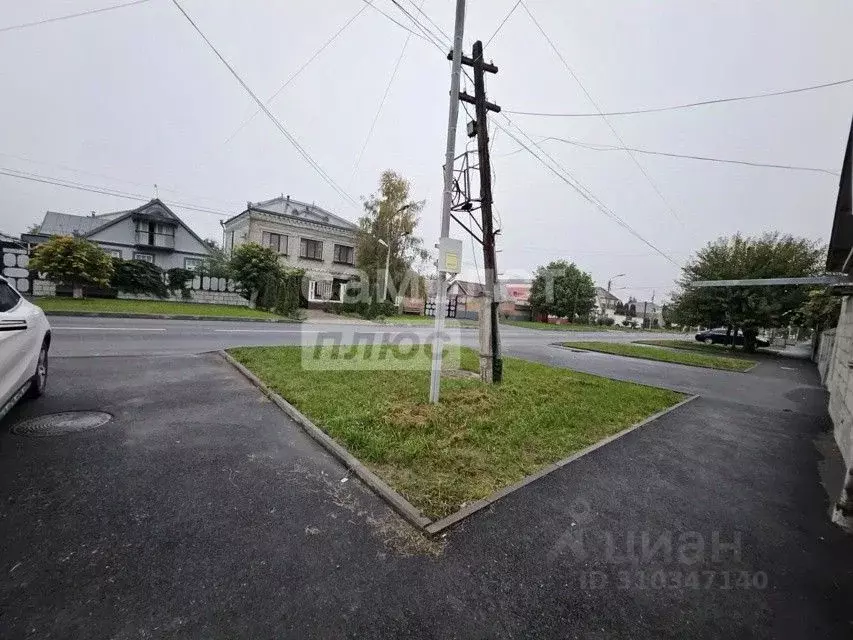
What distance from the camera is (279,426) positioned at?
183 inches

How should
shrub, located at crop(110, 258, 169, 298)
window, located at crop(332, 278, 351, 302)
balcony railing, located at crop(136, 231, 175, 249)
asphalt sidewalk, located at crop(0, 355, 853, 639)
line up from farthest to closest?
window, located at crop(332, 278, 351, 302) < balcony railing, located at crop(136, 231, 175, 249) < shrub, located at crop(110, 258, 169, 298) < asphalt sidewalk, located at crop(0, 355, 853, 639)

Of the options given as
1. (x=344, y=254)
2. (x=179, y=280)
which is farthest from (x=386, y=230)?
(x=179, y=280)

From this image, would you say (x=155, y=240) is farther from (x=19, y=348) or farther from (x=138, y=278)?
(x=19, y=348)

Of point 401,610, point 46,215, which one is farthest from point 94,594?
point 46,215

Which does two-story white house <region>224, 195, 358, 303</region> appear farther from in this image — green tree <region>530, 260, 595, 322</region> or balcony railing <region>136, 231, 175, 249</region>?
green tree <region>530, 260, 595, 322</region>

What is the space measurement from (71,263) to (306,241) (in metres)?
15.1

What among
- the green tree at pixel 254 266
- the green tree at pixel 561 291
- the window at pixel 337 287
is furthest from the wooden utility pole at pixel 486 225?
the green tree at pixel 561 291

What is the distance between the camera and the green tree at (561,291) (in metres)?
44.2

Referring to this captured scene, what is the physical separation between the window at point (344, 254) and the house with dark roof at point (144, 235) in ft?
35.1


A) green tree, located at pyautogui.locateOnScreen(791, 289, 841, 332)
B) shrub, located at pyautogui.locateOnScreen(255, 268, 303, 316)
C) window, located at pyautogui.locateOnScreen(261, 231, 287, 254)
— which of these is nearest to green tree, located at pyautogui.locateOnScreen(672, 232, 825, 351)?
green tree, located at pyautogui.locateOnScreen(791, 289, 841, 332)

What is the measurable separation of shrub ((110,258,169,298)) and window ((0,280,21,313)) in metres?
20.6

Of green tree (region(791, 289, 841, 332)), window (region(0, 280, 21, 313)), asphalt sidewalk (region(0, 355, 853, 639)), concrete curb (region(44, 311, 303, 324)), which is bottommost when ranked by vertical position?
asphalt sidewalk (region(0, 355, 853, 639))

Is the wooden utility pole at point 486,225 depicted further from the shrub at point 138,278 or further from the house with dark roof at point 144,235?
the house with dark roof at point 144,235

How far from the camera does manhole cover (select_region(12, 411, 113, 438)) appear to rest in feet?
12.8
